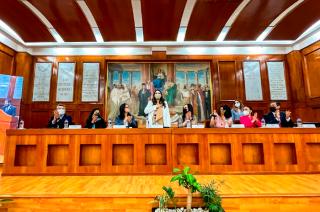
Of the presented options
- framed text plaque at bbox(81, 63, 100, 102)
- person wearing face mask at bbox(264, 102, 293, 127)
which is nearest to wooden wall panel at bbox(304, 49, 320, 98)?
person wearing face mask at bbox(264, 102, 293, 127)

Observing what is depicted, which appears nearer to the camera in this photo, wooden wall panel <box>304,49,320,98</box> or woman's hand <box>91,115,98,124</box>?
woman's hand <box>91,115,98,124</box>

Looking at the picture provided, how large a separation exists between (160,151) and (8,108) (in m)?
3.73

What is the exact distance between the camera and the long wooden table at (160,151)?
299 centimetres

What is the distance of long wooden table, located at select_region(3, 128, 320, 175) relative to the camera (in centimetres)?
299

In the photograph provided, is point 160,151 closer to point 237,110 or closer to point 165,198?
point 165,198

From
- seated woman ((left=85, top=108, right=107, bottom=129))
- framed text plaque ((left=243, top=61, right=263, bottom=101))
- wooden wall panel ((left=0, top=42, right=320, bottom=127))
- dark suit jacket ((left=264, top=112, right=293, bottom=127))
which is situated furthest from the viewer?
framed text plaque ((left=243, top=61, right=263, bottom=101))

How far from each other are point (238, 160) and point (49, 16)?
4.80 m

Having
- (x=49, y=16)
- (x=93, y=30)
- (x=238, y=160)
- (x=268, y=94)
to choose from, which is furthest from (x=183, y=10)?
(x=268, y=94)

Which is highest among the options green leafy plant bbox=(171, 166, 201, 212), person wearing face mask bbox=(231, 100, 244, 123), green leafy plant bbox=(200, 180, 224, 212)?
person wearing face mask bbox=(231, 100, 244, 123)

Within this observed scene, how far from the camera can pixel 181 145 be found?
310cm

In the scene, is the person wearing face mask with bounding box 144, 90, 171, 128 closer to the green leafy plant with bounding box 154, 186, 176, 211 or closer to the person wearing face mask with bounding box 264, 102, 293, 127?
the green leafy plant with bounding box 154, 186, 176, 211

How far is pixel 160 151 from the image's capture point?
3.09 m

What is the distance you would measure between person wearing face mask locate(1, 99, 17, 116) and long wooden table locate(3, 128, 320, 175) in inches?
72.8

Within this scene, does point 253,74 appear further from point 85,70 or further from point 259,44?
point 85,70
